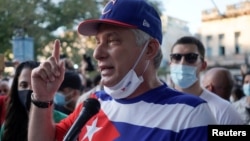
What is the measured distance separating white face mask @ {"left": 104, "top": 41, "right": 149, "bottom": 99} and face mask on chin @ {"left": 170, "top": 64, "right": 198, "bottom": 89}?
170 centimetres

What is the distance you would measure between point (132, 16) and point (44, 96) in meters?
0.55

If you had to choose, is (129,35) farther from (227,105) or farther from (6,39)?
(6,39)

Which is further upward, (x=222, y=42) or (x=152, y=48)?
(x=152, y=48)

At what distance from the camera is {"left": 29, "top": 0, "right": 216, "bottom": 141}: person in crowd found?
176cm

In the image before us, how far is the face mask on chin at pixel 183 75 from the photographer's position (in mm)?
3594

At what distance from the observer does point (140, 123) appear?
1800 millimetres

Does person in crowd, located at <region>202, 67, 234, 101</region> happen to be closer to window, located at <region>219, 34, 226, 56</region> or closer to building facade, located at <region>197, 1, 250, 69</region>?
building facade, located at <region>197, 1, 250, 69</region>

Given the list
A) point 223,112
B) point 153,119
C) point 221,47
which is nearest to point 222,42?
point 221,47

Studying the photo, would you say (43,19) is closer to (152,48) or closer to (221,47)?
(152,48)

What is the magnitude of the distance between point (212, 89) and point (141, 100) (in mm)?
2488

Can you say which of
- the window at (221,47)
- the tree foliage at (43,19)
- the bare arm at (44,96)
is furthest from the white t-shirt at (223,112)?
the window at (221,47)

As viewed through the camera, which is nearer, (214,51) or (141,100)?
(141,100)

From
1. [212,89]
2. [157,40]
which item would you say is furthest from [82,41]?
[157,40]

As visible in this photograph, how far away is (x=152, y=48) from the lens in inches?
79.0
